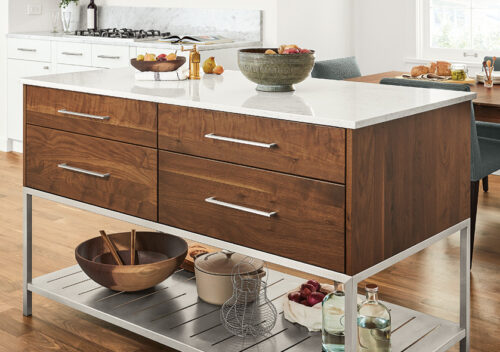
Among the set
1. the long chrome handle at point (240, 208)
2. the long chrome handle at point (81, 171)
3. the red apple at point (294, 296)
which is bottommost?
the red apple at point (294, 296)

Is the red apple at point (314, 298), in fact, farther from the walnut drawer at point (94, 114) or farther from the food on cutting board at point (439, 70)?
the food on cutting board at point (439, 70)

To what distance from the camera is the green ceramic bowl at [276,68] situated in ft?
8.07

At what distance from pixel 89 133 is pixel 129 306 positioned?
0.63 m

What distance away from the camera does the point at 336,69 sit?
175 inches

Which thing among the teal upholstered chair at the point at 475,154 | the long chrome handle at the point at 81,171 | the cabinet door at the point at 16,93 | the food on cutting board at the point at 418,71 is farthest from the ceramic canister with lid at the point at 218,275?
the cabinet door at the point at 16,93

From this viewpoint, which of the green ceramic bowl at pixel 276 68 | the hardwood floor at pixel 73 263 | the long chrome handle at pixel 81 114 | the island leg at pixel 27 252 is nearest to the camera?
the green ceramic bowl at pixel 276 68

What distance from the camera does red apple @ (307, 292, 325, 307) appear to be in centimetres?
258

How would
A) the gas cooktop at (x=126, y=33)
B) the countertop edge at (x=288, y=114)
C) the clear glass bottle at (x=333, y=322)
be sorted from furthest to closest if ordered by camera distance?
the gas cooktop at (x=126, y=33), the clear glass bottle at (x=333, y=322), the countertop edge at (x=288, y=114)

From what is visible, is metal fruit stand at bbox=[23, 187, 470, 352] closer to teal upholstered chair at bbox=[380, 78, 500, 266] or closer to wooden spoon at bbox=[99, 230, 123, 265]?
wooden spoon at bbox=[99, 230, 123, 265]

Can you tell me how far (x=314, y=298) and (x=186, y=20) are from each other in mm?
3621

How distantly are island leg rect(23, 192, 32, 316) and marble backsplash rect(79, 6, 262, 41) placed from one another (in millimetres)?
2798

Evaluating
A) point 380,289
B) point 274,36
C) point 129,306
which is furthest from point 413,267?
point 274,36

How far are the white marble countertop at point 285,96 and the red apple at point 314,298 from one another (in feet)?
2.21

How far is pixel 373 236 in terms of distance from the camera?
2.09 meters
